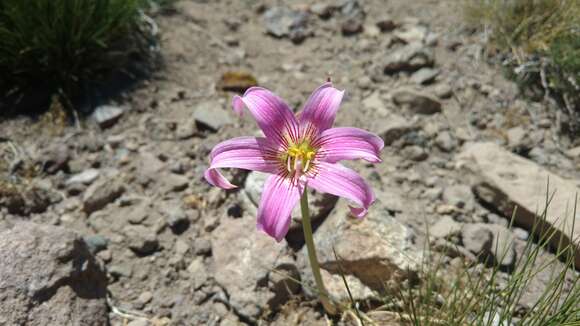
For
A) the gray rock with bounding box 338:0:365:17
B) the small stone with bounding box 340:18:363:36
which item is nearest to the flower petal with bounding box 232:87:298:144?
the small stone with bounding box 340:18:363:36

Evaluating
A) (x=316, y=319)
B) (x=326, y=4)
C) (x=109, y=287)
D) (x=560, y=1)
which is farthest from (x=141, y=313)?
(x=560, y=1)

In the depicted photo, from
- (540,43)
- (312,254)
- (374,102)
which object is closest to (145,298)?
(312,254)

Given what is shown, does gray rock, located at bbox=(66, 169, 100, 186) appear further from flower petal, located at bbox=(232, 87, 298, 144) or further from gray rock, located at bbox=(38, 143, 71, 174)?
flower petal, located at bbox=(232, 87, 298, 144)

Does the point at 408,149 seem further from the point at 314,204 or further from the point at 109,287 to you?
the point at 109,287

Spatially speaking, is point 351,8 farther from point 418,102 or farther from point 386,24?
point 418,102

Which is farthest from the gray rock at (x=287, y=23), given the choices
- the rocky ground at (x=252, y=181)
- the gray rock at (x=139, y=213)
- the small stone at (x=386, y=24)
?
the gray rock at (x=139, y=213)

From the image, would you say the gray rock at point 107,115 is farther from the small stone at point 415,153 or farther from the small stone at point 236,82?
the small stone at point 415,153
